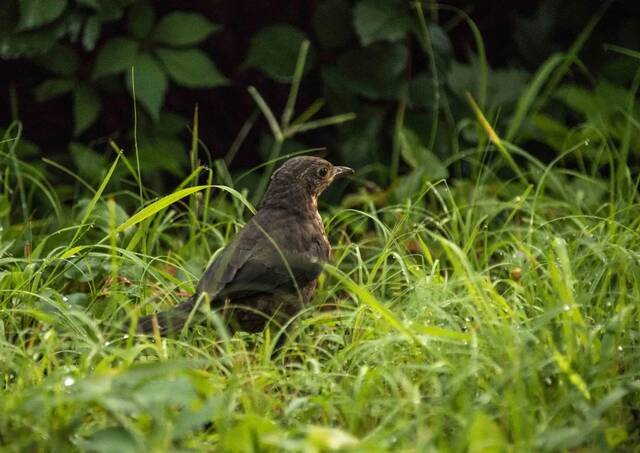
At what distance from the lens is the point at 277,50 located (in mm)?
5426

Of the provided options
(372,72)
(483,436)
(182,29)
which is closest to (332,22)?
(372,72)

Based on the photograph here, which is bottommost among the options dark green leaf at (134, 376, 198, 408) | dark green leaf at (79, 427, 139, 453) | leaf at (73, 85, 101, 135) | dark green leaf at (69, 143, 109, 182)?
dark green leaf at (69, 143, 109, 182)

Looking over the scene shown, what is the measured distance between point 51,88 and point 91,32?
40 centimetres

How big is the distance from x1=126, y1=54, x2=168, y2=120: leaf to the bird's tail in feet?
5.31

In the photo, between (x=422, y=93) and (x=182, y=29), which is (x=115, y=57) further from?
(x=422, y=93)

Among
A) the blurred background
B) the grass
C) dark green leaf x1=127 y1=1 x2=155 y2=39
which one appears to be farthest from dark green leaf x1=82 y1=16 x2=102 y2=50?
the grass

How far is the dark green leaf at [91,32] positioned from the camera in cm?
495

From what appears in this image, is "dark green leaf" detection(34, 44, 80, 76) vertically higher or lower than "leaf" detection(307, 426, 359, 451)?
lower

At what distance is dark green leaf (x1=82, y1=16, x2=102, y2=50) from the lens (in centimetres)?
495

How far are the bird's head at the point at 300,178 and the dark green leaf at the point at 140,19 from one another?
50.1 inches

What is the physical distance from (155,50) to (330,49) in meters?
0.97

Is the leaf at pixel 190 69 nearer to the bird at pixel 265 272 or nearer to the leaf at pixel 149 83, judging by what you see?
the leaf at pixel 149 83

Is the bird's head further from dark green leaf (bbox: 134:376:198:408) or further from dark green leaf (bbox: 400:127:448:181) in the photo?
dark green leaf (bbox: 134:376:198:408)

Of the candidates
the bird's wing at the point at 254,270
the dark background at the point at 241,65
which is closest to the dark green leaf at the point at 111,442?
the bird's wing at the point at 254,270
